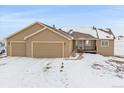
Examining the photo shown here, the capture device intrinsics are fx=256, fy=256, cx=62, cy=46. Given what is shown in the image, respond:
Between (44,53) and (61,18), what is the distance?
3.64 metres

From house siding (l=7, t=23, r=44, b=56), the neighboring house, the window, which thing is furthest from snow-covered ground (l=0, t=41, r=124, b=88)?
the window

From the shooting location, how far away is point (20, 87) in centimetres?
691

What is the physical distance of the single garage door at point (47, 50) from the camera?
11312 millimetres

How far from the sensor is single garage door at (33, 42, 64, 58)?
11312mm

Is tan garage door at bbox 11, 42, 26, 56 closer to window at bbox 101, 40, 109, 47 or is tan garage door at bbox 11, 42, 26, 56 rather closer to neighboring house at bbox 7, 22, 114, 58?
neighboring house at bbox 7, 22, 114, 58

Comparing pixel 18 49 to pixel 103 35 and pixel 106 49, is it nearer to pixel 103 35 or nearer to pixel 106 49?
pixel 106 49

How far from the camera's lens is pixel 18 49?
39.8 ft

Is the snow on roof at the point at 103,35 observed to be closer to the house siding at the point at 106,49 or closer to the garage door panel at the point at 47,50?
the house siding at the point at 106,49

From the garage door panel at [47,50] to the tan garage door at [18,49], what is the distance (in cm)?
71
